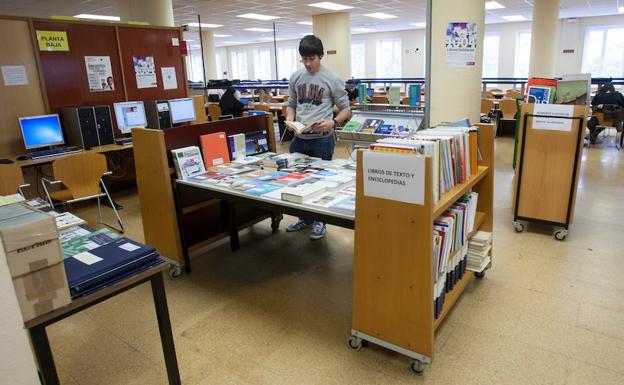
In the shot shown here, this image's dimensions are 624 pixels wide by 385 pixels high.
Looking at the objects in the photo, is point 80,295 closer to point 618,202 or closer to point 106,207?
point 106,207

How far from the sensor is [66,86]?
4824 mm

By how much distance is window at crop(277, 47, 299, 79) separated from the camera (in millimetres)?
20484

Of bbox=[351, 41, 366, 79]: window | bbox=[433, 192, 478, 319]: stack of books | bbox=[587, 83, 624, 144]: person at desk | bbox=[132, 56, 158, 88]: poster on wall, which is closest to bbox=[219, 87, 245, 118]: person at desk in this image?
bbox=[132, 56, 158, 88]: poster on wall

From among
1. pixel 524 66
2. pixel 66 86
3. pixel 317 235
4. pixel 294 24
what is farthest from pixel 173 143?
pixel 524 66

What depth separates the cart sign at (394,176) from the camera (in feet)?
5.77

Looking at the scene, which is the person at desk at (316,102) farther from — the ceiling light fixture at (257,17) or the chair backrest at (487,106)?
the ceiling light fixture at (257,17)

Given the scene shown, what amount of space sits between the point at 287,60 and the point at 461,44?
58.8ft

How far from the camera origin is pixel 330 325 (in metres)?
2.44

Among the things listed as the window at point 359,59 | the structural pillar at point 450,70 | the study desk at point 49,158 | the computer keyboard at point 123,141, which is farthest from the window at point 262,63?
the structural pillar at point 450,70

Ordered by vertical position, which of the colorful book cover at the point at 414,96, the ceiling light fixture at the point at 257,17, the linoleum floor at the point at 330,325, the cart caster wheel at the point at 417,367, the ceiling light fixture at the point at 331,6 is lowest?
the linoleum floor at the point at 330,325

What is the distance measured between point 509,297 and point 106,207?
436cm

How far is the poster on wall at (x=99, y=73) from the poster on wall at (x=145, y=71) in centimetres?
36

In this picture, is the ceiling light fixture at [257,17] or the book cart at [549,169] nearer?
the book cart at [549,169]

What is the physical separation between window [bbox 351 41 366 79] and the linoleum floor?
53.1ft
